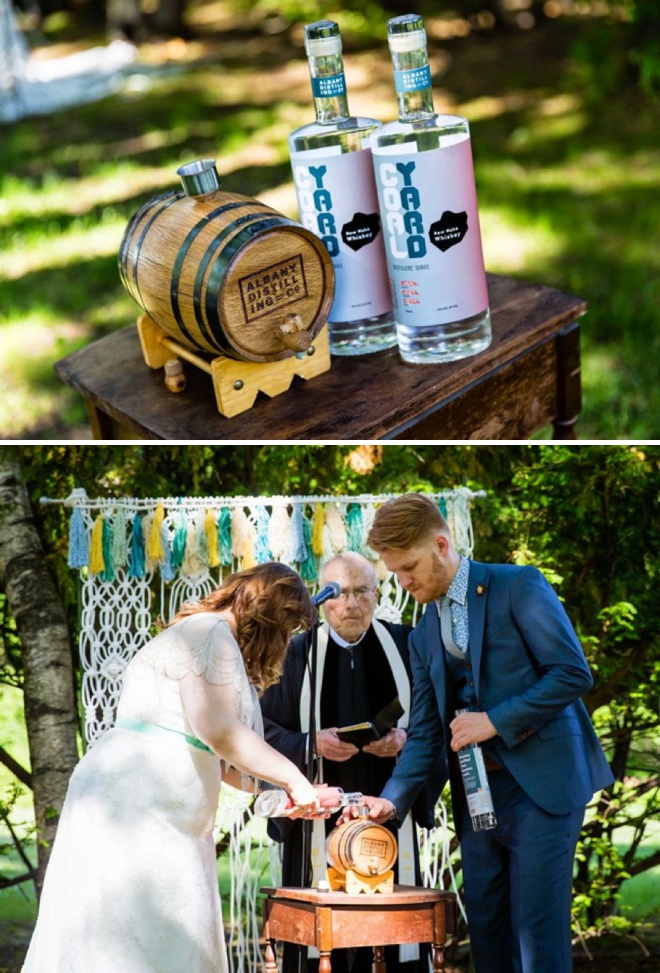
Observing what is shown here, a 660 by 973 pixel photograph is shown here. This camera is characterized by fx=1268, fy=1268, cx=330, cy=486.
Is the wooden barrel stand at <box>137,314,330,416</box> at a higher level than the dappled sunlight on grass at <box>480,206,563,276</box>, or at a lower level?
higher

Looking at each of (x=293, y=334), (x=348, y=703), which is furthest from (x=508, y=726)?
(x=293, y=334)

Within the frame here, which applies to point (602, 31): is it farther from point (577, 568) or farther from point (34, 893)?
point (34, 893)

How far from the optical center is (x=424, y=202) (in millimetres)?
2146

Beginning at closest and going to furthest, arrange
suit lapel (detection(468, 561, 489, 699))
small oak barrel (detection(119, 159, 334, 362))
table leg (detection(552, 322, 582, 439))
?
small oak barrel (detection(119, 159, 334, 362)) < suit lapel (detection(468, 561, 489, 699)) < table leg (detection(552, 322, 582, 439))

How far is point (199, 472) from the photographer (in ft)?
13.9

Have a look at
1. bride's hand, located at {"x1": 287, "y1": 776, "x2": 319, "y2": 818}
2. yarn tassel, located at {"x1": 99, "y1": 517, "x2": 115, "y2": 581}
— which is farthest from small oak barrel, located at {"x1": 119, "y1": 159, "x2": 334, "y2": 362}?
yarn tassel, located at {"x1": 99, "y1": 517, "x2": 115, "y2": 581}

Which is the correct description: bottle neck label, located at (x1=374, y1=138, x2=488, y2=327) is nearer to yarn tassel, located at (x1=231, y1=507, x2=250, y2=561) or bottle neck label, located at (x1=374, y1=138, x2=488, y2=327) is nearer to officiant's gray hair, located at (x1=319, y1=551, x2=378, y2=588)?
officiant's gray hair, located at (x1=319, y1=551, x2=378, y2=588)

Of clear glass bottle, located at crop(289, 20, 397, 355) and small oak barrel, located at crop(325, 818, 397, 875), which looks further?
small oak barrel, located at crop(325, 818, 397, 875)

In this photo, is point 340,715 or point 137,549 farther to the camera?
point 137,549

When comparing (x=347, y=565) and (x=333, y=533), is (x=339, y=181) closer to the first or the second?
(x=347, y=565)

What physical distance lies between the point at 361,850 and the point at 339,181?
1.21m

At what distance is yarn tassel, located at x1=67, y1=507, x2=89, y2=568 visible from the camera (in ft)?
11.7

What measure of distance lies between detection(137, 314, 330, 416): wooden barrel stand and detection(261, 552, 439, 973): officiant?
850mm

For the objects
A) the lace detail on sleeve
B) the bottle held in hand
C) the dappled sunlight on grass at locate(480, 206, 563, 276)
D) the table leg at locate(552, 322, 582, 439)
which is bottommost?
the bottle held in hand
